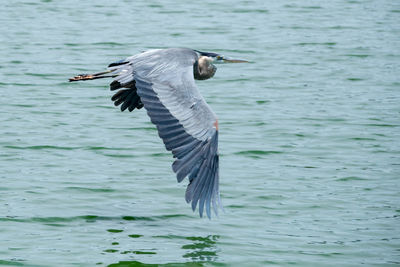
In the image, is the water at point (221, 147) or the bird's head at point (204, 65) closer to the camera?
the water at point (221, 147)

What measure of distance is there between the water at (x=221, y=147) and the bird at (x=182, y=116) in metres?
0.73

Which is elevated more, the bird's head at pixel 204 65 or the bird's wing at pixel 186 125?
the bird's head at pixel 204 65

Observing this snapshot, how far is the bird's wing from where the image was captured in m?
7.48

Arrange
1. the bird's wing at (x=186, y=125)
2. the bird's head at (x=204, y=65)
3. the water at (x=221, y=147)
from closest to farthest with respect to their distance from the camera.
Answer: the bird's wing at (x=186, y=125)
the water at (x=221, y=147)
the bird's head at (x=204, y=65)

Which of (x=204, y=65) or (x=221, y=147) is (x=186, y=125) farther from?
(x=221, y=147)

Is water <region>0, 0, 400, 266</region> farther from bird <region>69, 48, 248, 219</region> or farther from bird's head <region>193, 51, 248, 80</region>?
bird's head <region>193, 51, 248, 80</region>

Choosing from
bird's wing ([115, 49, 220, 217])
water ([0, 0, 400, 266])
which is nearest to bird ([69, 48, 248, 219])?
bird's wing ([115, 49, 220, 217])

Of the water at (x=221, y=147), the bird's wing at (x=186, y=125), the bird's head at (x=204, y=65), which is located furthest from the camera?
the bird's head at (x=204, y=65)

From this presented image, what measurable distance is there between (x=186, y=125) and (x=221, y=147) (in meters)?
3.29

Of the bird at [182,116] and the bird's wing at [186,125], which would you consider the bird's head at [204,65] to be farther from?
the bird's wing at [186,125]

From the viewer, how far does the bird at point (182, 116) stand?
7488mm

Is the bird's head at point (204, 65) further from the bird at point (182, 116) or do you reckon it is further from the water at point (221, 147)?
the water at point (221, 147)

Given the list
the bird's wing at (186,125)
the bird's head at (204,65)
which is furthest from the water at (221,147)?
the bird's head at (204,65)

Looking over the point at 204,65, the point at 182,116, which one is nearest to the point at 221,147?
the point at 204,65
